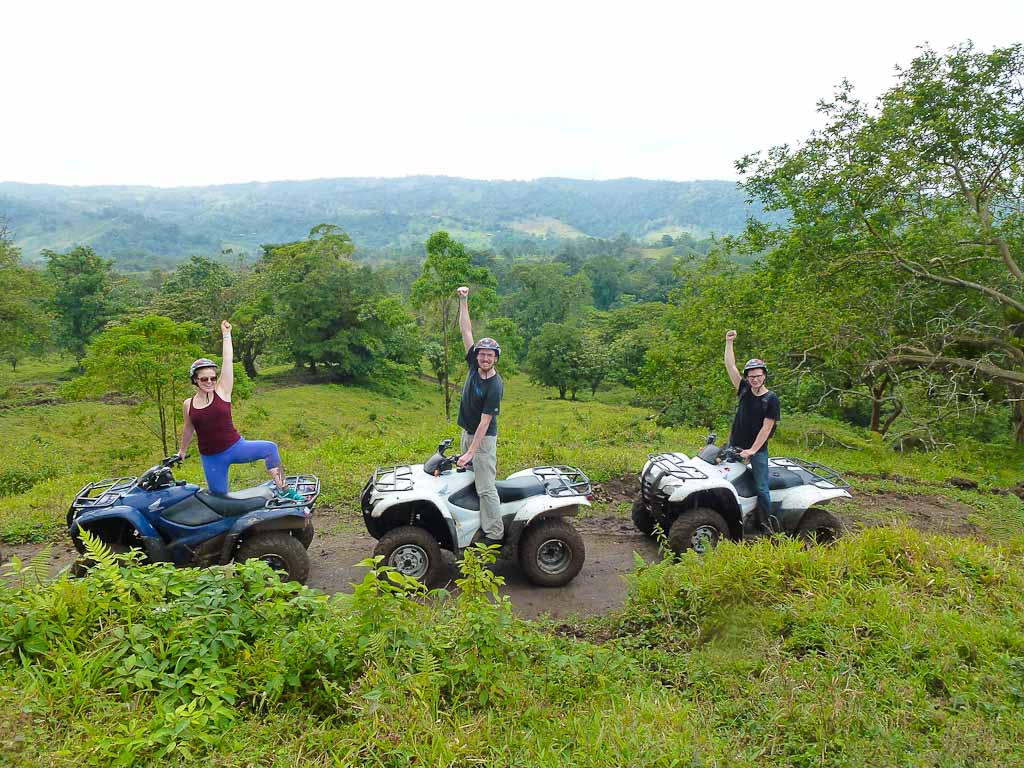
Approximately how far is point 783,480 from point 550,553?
2775 millimetres

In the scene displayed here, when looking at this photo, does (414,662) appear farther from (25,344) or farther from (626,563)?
(25,344)

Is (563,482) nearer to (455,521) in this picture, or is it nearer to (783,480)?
(455,521)

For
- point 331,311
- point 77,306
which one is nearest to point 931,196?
point 331,311

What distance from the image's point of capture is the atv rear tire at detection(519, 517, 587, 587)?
5.93 metres

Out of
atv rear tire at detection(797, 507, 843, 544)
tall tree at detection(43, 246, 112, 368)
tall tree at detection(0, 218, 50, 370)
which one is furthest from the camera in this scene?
tall tree at detection(43, 246, 112, 368)

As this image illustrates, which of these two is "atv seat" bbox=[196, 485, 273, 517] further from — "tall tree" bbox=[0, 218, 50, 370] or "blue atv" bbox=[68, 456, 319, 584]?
"tall tree" bbox=[0, 218, 50, 370]

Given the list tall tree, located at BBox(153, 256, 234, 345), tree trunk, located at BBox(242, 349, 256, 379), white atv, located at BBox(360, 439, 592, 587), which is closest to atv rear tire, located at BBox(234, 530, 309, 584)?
white atv, located at BBox(360, 439, 592, 587)

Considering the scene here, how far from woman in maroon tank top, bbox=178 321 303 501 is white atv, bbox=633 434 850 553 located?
3975 mm

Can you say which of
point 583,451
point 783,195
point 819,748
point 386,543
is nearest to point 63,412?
point 583,451

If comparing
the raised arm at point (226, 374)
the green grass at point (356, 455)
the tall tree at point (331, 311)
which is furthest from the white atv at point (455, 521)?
the tall tree at point (331, 311)

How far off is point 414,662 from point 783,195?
13.4m

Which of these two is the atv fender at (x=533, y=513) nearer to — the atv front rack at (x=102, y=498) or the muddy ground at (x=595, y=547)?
the muddy ground at (x=595, y=547)

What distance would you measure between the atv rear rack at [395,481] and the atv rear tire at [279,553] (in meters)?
0.92

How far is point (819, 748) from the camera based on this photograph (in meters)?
3.12
